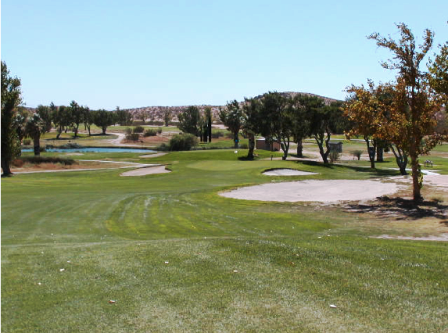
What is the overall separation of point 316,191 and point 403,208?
748 centimetres

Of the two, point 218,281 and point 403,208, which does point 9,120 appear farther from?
point 218,281

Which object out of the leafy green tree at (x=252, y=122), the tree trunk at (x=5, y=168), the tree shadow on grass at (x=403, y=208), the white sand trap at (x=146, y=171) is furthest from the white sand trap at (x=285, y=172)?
the tree trunk at (x=5, y=168)

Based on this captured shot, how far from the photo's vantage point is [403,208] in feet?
72.7

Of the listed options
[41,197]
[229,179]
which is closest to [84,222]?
[41,197]

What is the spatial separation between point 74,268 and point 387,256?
699cm

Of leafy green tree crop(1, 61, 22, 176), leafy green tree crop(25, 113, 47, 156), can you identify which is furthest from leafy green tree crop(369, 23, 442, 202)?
leafy green tree crop(25, 113, 47, 156)

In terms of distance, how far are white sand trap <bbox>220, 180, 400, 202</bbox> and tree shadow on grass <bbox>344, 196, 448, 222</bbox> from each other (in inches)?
77.3

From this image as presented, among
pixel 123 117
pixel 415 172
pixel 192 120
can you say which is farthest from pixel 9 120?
pixel 123 117

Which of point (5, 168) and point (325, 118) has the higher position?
point (325, 118)

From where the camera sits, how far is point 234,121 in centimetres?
9012

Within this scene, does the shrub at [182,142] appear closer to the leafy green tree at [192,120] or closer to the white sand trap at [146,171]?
the leafy green tree at [192,120]

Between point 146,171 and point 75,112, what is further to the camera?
point 75,112

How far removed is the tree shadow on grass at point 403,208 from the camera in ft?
65.2

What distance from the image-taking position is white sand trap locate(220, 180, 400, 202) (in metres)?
26.4
